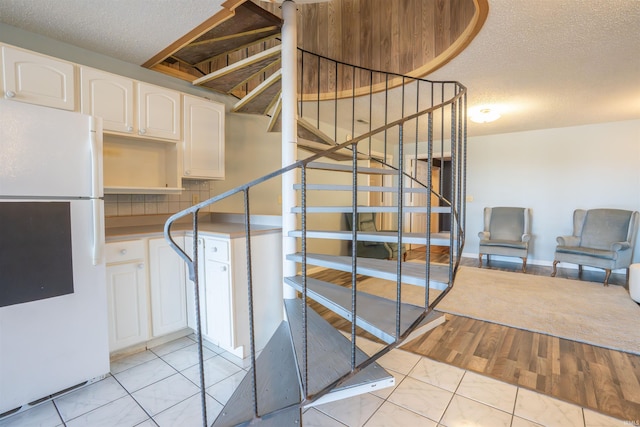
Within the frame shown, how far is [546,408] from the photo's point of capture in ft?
5.14

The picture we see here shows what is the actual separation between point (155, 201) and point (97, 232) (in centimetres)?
99

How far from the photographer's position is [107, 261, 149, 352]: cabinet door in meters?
1.94

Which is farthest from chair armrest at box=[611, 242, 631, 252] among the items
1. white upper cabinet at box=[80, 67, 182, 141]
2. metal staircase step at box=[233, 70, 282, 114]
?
white upper cabinet at box=[80, 67, 182, 141]

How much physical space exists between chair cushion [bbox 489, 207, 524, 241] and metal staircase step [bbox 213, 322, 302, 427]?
461 centimetres

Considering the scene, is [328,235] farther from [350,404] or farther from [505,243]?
[505,243]

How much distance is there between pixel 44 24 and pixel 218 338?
2450 millimetres

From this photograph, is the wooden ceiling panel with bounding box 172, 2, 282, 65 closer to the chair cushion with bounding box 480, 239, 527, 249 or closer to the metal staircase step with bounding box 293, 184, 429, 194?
the metal staircase step with bounding box 293, 184, 429, 194

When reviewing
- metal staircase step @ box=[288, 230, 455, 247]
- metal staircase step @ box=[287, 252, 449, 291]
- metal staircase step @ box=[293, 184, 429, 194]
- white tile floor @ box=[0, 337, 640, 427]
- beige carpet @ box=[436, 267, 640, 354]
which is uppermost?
metal staircase step @ box=[293, 184, 429, 194]

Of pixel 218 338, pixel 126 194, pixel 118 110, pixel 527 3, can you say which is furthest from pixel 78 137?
pixel 527 3

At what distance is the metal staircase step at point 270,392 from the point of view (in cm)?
127

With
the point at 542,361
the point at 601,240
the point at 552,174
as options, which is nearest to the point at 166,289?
the point at 542,361

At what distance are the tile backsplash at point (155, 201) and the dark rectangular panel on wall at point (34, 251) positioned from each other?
0.83 m

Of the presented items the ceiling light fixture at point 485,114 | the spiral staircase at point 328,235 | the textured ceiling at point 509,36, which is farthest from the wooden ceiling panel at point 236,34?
the ceiling light fixture at point 485,114

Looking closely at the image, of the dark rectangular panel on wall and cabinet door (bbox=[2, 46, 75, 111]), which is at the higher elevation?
cabinet door (bbox=[2, 46, 75, 111])
